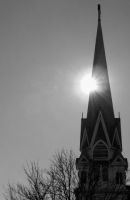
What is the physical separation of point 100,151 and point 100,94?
614 centimetres

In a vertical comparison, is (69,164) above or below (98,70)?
below

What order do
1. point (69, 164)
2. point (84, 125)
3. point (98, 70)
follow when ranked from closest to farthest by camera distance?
point (69, 164), point (84, 125), point (98, 70)

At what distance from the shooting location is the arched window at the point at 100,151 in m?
35.3

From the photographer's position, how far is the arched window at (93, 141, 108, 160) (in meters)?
35.3

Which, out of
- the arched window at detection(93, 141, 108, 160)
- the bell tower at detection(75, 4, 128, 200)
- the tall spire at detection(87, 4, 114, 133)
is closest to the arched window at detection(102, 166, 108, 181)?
the bell tower at detection(75, 4, 128, 200)

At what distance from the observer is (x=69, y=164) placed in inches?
862

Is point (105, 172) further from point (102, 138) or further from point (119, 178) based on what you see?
point (102, 138)

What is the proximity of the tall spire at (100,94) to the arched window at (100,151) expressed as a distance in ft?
6.67

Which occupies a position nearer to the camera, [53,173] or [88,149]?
[53,173]

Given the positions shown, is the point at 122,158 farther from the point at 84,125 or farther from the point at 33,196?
the point at 33,196

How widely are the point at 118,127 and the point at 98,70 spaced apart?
6.88 metres

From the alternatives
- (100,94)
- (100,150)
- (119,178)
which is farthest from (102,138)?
(100,94)

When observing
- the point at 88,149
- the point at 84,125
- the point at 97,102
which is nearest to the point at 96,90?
the point at 97,102

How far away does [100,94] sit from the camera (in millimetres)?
38531
